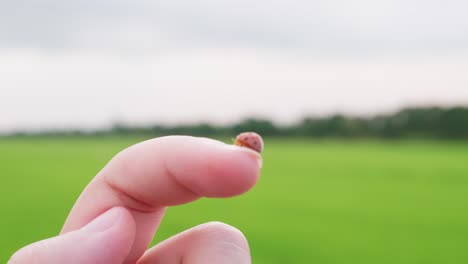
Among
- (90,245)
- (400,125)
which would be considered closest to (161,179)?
(90,245)

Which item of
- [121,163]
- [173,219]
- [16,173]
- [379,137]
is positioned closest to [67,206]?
[173,219]

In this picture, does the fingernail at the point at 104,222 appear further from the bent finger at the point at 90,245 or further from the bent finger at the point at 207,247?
the bent finger at the point at 207,247

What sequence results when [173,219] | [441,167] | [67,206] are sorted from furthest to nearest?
[441,167] → [67,206] → [173,219]

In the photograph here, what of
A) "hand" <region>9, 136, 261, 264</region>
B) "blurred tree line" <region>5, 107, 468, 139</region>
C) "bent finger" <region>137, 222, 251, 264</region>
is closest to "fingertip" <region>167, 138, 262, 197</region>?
"hand" <region>9, 136, 261, 264</region>

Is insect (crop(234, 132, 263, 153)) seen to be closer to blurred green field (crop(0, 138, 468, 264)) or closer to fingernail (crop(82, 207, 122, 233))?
fingernail (crop(82, 207, 122, 233))

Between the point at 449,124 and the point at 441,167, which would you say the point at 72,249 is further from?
the point at 449,124

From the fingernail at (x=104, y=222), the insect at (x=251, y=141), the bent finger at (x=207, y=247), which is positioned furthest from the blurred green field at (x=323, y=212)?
the insect at (x=251, y=141)

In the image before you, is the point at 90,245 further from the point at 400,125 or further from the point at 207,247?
the point at 400,125
